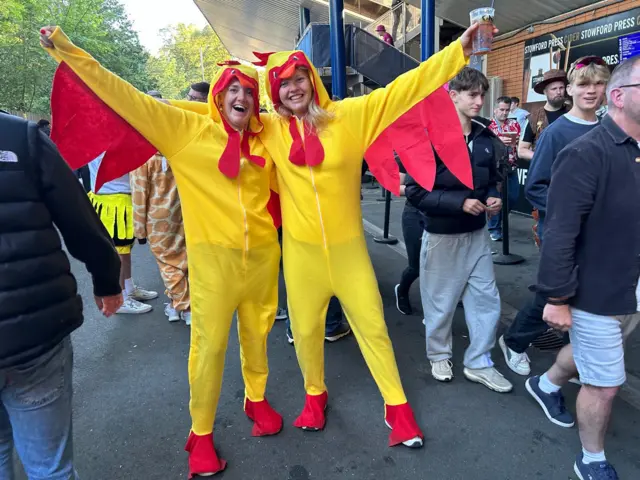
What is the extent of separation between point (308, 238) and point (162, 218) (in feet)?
6.62

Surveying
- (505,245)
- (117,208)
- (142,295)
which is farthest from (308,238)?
A: (505,245)

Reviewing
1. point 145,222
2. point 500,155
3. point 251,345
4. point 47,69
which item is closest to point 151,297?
point 145,222

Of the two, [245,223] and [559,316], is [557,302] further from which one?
[245,223]

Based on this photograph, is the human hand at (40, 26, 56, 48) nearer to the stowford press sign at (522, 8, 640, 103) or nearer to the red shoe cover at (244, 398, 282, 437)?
the red shoe cover at (244, 398, 282, 437)

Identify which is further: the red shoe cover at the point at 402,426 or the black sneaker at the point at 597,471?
the red shoe cover at the point at 402,426

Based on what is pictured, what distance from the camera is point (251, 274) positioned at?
7.52 feet

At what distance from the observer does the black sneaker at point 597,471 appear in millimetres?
2107

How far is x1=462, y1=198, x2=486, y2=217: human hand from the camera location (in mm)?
2711

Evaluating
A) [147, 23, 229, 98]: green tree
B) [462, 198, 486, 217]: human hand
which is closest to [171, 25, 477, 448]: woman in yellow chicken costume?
[462, 198, 486, 217]: human hand

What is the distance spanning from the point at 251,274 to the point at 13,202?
1092 mm

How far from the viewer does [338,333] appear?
3824 mm

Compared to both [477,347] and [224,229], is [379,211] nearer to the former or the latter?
[477,347]

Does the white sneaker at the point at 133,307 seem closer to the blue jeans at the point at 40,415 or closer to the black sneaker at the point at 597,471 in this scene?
the blue jeans at the point at 40,415

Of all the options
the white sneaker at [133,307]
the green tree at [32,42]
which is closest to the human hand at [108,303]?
the white sneaker at [133,307]
